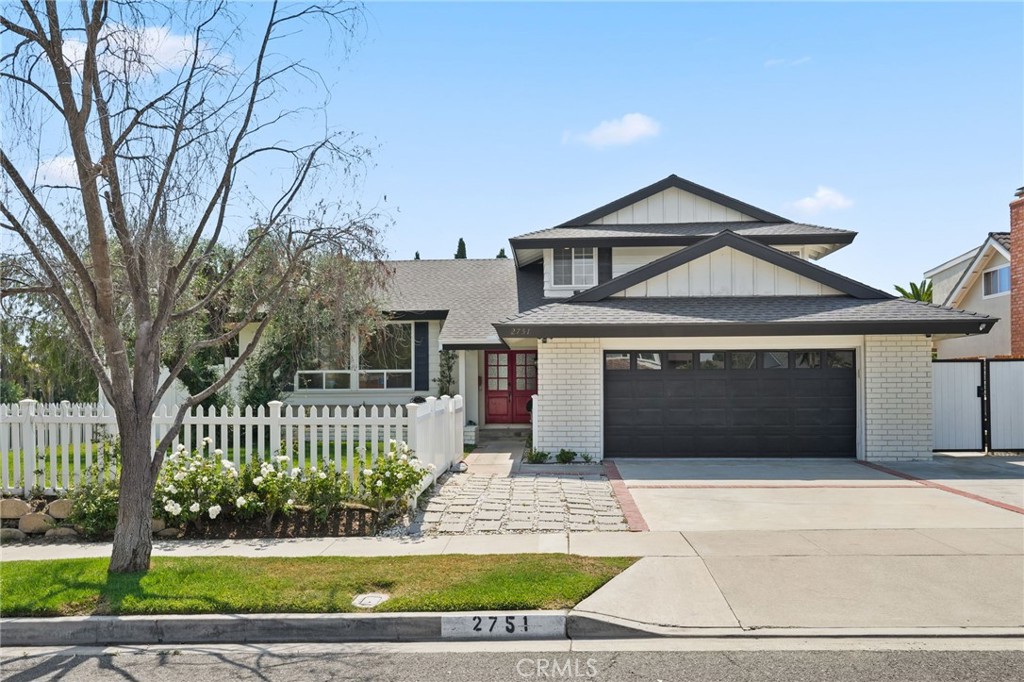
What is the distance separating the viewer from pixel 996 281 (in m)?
24.7

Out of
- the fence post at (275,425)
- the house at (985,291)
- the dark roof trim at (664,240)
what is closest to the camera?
the fence post at (275,425)

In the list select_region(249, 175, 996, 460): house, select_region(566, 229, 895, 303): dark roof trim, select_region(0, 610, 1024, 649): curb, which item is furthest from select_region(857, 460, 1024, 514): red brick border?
select_region(0, 610, 1024, 649): curb

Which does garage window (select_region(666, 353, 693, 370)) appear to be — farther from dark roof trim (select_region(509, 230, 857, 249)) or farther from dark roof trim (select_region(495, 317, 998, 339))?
dark roof trim (select_region(509, 230, 857, 249))

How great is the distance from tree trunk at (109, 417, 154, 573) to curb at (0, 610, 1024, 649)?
3.23ft

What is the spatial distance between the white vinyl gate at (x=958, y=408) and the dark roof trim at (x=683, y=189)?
7.10 m

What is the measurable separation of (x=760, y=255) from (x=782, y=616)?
1043 centimetres

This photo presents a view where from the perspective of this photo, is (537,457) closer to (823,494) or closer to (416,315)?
(823,494)

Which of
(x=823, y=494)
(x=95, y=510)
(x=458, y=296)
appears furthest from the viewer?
(x=458, y=296)

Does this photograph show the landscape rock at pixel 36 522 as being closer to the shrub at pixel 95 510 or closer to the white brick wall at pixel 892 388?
the shrub at pixel 95 510

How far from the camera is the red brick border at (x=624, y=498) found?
8859 millimetres

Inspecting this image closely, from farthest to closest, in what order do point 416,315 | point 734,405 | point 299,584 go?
point 416,315 → point 734,405 → point 299,584

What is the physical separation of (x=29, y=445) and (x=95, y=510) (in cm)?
219

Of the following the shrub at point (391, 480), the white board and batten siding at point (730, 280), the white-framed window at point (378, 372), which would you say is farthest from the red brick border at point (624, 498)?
the white-framed window at point (378, 372)

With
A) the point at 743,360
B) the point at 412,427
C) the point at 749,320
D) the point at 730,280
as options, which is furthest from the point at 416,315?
the point at 412,427
